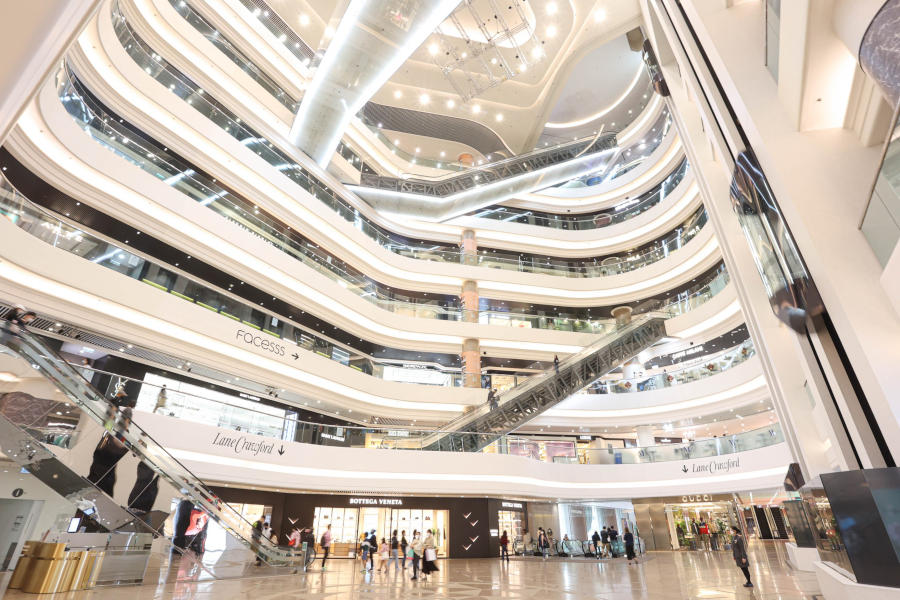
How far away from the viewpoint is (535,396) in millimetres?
16031

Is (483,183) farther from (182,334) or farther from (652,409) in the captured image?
(182,334)

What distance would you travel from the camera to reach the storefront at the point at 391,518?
14477 mm

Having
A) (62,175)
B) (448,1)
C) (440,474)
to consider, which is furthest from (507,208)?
(62,175)

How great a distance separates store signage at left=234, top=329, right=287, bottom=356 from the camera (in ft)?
45.5

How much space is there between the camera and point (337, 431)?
1379cm

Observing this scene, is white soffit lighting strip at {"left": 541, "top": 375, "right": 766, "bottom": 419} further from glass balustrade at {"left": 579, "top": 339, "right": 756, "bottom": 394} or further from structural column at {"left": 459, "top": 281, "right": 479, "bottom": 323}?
structural column at {"left": 459, "top": 281, "right": 479, "bottom": 323}

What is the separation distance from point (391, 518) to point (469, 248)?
44.7 feet

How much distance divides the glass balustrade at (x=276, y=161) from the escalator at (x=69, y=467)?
7799 millimetres

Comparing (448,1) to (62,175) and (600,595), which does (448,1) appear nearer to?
(62,175)

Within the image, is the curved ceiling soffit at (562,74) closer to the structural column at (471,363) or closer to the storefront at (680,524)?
the structural column at (471,363)

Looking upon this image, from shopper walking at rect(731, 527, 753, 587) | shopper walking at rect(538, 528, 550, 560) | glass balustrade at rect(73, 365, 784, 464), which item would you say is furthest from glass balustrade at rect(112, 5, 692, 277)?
shopper walking at rect(731, 527, 753, 587)

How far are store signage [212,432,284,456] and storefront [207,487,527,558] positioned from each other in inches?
104

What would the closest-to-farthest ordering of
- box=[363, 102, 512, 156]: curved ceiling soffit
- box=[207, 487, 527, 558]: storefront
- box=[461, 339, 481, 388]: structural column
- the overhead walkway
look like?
box=[207, 487, 527, 558]: storefront → box=[461, 339, 481, 388]: structural column → the overhead walkway → box=[363, 102, 512, 156]: curved ceiling soffit

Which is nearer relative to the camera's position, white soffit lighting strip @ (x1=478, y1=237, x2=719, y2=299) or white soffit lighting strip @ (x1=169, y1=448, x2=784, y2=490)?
white soffit lighting strip @ (x1=169, y1=448, x2=784, y2=490)
